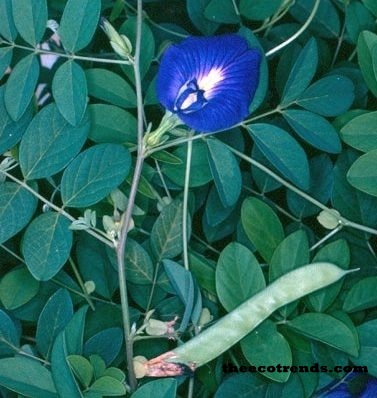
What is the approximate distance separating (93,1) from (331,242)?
1.28 feet

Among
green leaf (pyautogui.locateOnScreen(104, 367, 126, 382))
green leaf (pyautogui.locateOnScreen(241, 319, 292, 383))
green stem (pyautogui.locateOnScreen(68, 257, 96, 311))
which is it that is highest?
green stem (pyautogui.locateOnScreen(68, 257, 96, 311))

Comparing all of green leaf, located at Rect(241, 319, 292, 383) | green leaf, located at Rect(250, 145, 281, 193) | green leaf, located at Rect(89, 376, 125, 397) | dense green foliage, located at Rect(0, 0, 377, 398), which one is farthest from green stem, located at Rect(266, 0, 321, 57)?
green leaf, located at Rect(89, 376, 125, 397)

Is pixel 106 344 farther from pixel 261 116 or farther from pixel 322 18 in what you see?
pixel 322 18

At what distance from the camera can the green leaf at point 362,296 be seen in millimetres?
926

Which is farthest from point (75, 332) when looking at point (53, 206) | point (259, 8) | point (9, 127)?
point (259, 8)

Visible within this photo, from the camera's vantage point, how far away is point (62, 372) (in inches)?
33.6

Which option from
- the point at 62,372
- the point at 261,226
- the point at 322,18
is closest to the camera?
the point at 62,372

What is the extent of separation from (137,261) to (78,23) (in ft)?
0.94

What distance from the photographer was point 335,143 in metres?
0.97

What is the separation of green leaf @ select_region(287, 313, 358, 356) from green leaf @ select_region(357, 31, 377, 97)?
27 cm

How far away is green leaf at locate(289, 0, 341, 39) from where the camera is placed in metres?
1.09

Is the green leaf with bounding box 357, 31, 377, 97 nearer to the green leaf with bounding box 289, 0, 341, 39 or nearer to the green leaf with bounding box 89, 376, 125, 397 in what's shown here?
the green leaf with bounding box 289, 0, 341, 39

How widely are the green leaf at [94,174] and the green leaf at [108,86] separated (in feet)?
0.26

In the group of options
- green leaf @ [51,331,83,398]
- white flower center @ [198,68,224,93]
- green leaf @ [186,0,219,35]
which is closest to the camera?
green leaf @ [51,331,83,398]
